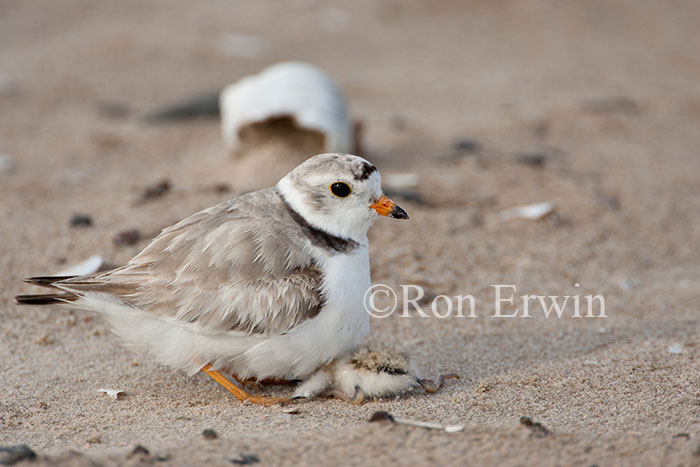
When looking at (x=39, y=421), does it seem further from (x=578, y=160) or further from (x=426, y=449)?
(x=578, y=160)

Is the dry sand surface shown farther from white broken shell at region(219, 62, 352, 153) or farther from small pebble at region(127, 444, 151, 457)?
white broken shell at region(219, 62, 352, 153)

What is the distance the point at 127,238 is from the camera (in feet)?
18.0

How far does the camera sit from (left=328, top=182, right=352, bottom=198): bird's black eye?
385 centimetres

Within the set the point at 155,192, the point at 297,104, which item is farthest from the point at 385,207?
the point at 155,192

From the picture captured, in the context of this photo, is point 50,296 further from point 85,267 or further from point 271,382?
point 85,267

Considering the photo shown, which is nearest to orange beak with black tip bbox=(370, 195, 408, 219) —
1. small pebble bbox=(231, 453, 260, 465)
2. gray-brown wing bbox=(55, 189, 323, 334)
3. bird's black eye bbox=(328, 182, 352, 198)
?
bird's black eye bbox=(328, 182, 352, 198)

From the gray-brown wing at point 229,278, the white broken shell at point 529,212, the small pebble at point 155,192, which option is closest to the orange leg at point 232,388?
the gray-brown wing at point 229,278

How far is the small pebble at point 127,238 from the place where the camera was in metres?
5.46

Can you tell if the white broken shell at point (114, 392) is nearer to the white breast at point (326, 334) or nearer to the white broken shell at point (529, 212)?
the white breast at point (326, 334)

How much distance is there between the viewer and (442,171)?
283 inches

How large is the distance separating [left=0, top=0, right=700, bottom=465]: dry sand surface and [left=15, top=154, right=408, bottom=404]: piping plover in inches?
10.4

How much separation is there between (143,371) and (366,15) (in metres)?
9.41

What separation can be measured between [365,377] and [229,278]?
788mm

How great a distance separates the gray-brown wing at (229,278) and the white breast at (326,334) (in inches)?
2.2
